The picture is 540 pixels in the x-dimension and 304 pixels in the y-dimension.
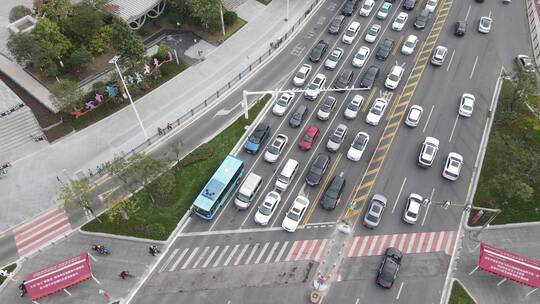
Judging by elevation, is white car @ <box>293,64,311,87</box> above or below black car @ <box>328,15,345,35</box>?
below

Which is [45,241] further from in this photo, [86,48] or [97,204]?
[86,48]

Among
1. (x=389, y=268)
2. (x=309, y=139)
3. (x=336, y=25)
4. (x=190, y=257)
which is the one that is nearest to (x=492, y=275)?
(x=389, y=268)

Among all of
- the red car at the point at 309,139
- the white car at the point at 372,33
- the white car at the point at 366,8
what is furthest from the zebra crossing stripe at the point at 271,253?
the white car at the point at 366,8

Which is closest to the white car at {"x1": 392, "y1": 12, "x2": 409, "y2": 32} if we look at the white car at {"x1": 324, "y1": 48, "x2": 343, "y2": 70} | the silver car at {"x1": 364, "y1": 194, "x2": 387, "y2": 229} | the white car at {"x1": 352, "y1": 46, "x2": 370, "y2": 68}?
the white car at {"x1": 352, "y1": 46, "x2": 370, "y2": 68}

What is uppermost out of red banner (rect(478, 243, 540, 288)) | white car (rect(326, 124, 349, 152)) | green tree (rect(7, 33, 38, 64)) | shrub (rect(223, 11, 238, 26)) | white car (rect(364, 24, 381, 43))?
white car (rect(364, 24, 381, 43))

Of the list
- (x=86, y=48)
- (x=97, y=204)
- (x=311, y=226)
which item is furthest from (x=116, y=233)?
(x=86, y=48)

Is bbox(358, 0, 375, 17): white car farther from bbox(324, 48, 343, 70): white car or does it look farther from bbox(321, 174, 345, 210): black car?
bbox(321, 174, 345, 210): black car
